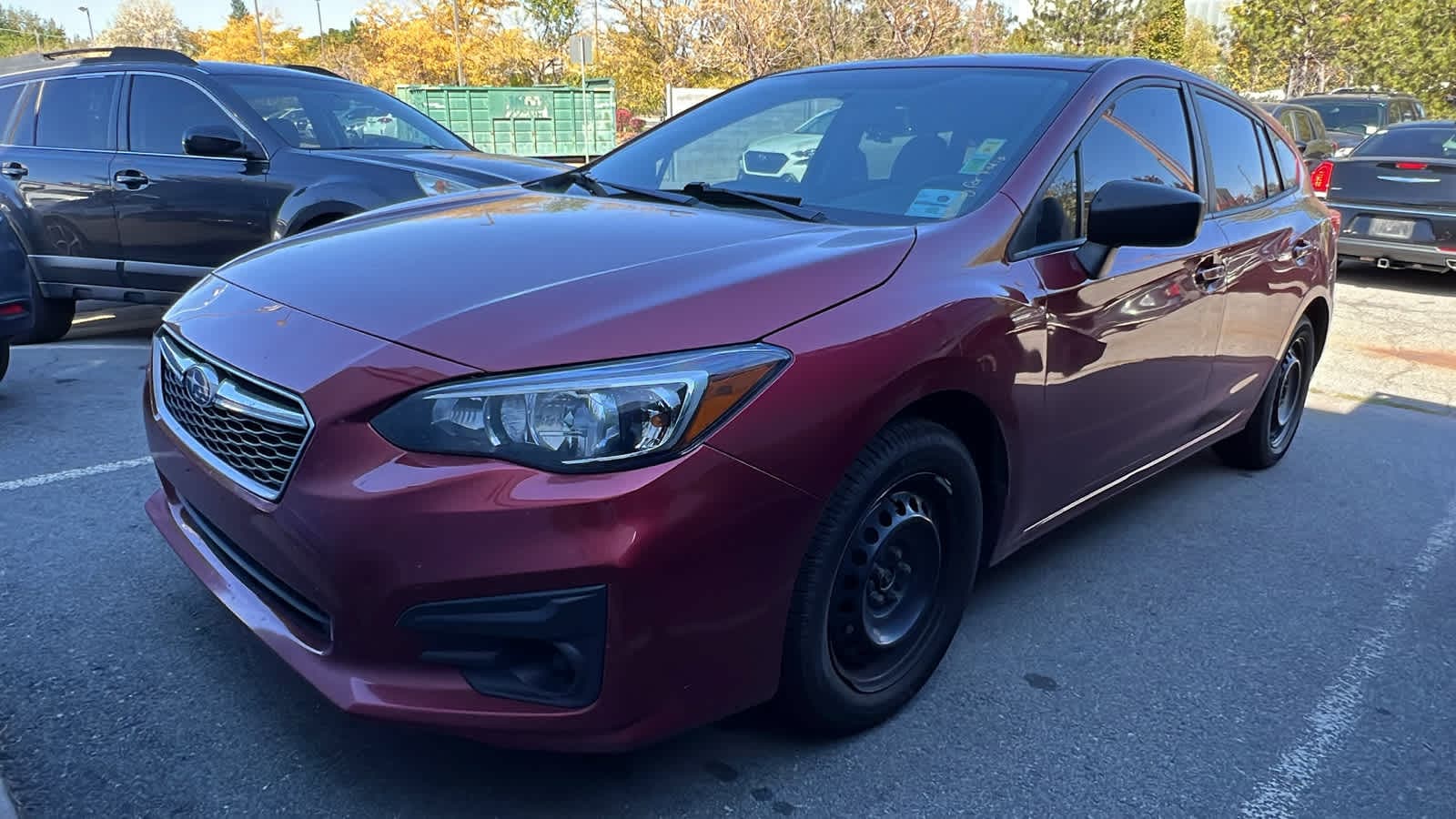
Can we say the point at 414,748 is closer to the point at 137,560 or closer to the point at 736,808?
the point at 736,808

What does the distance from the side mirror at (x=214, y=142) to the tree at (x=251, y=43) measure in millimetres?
64258

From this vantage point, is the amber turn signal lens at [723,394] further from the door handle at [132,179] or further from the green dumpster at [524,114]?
the green dumpster at [524,114]

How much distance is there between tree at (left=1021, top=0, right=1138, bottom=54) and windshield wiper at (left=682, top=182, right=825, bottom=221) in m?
42.4

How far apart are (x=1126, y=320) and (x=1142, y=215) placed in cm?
43

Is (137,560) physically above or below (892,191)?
below

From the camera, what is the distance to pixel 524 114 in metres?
25.6

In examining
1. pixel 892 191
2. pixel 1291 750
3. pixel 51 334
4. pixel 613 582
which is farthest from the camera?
pixel 51 334

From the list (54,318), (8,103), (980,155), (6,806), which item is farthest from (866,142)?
(8,103)

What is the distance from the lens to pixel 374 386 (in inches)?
77.3

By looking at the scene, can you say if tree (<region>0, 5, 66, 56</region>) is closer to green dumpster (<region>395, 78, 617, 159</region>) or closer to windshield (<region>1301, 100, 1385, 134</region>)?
green dumpster (<region>395, 78, 617, 159</region>)

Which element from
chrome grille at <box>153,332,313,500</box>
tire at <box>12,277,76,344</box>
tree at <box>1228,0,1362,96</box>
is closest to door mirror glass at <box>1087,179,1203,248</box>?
chrome grille at <box>153,332,313,500</box>

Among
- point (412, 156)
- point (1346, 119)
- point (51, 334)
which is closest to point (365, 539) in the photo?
point (412, 156)

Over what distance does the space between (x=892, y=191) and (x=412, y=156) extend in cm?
424

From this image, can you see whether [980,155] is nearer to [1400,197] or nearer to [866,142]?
[866,142]
